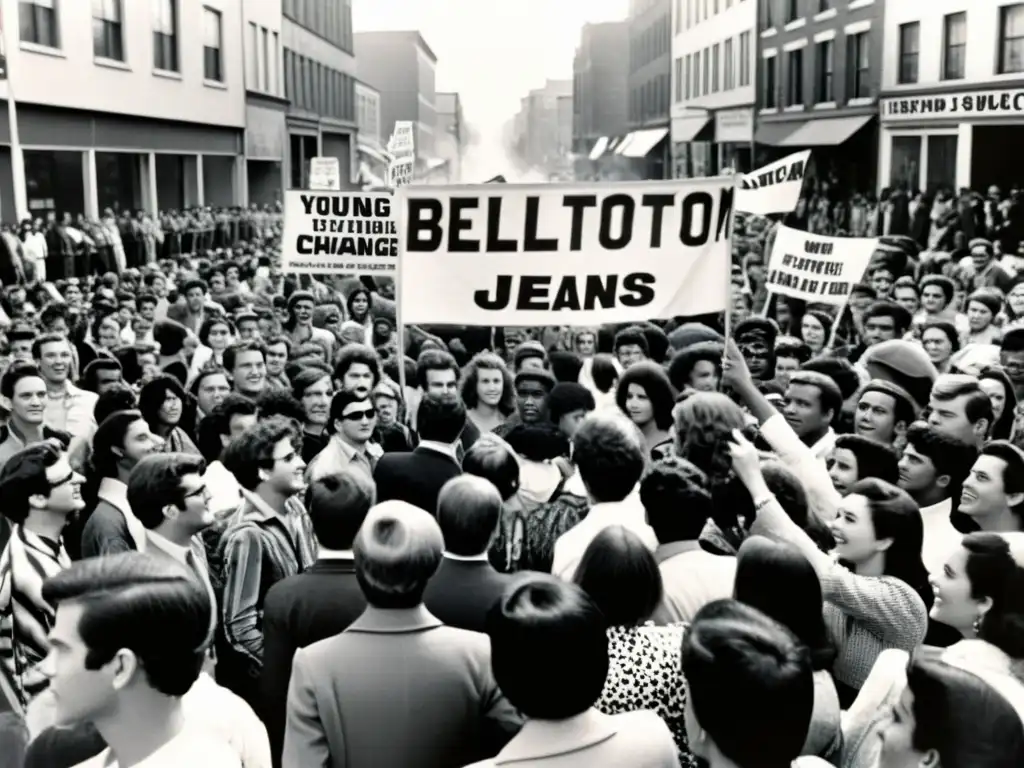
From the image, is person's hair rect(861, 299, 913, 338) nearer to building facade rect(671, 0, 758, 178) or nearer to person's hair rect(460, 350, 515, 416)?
person's hair rect(460, 350, 515, 416)

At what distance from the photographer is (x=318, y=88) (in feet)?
179

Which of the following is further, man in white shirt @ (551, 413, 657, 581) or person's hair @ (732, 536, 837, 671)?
man in white shirt @ (551, 413, 657, 581)

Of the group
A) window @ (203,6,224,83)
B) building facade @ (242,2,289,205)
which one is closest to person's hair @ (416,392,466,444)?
window @ (203,6,224,83)

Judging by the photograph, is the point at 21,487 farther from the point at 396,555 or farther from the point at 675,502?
the point at 675,502

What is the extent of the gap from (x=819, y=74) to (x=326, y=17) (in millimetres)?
27357

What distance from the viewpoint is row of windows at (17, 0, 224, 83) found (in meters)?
23.8

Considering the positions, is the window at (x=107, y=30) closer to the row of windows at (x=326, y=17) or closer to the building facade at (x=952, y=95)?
the row of windows at (x=326, y=17)

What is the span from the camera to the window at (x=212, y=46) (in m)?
34.7

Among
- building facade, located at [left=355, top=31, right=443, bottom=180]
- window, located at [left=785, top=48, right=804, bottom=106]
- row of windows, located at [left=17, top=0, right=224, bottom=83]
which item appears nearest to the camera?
row of windows, located at [left=17, top=0, right=224, bottom=83]

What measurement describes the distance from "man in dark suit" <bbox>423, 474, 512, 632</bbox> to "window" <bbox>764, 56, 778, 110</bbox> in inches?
1617

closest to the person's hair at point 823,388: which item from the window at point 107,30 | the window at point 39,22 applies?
the window at point 39,22

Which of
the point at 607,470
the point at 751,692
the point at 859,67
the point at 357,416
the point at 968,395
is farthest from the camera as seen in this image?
the point at 859,67

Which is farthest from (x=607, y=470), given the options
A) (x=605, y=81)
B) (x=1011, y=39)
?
(x=605, y=81)

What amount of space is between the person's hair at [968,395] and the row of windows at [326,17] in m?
43.7
